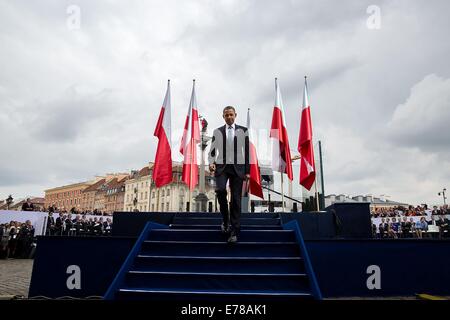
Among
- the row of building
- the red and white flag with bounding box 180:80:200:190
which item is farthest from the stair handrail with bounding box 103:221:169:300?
the row of building

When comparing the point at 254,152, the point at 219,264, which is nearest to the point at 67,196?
the point at 254,152

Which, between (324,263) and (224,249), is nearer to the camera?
(224,249)

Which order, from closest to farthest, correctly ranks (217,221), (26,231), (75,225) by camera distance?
(217,221), (26,231), (75,225)

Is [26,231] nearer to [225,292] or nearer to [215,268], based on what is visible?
[215,268]

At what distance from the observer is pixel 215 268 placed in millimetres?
4680

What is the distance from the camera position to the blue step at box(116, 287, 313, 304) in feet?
12.7

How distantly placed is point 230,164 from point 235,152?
258 millimetres

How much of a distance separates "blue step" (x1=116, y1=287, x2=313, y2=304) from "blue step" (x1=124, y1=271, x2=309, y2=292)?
0.22m

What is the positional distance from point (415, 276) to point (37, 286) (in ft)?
21.8

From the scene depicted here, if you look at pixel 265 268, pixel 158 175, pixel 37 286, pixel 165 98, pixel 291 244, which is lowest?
pixel 37 286
